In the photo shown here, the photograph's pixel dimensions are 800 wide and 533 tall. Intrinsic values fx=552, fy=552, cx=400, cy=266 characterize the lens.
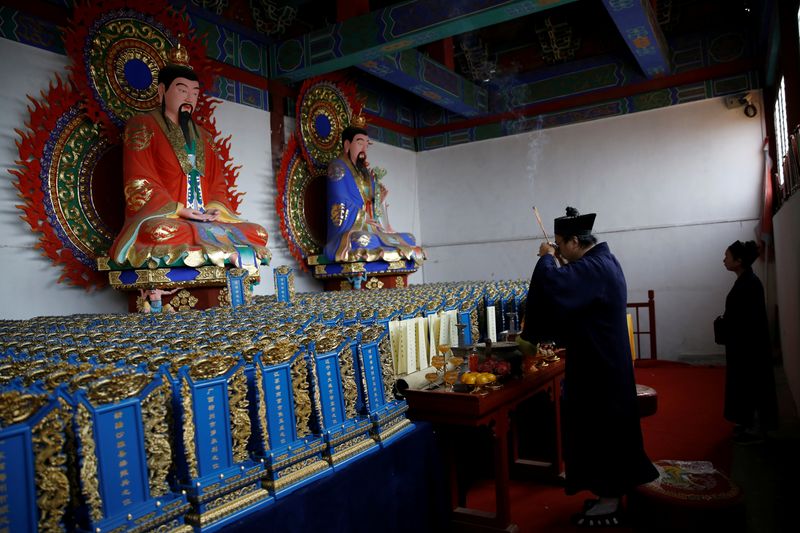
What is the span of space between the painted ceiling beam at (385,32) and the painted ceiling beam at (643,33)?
719mm

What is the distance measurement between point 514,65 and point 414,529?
782 cm

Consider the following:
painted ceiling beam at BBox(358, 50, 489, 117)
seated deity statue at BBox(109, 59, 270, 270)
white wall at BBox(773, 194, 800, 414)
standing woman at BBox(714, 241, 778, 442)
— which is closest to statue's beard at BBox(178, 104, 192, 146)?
seated deity statue at BBox(109, 59, 270, 270)

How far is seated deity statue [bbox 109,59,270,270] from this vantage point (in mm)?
4215

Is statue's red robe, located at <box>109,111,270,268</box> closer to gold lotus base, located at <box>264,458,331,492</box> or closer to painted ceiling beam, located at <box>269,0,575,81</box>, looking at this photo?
painted ceiling beam, located at <box>269,0,575,81</box>

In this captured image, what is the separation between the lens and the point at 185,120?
4.84 metres

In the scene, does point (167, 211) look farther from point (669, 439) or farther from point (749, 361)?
point (749, 361)

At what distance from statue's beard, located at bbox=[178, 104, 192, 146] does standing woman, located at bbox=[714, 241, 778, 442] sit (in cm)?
432

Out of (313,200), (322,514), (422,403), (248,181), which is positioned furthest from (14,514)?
(313,200)

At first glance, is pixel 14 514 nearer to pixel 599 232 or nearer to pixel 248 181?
pixel 248 181

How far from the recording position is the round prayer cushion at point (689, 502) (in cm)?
200

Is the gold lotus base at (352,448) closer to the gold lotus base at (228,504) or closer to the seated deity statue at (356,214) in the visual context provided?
the gold lotus base at (228,504)

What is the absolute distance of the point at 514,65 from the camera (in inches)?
330

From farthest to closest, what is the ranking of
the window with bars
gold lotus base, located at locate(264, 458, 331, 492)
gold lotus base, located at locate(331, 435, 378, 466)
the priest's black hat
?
the window with bars → the priest's black hat → gold lotus base, located at locate(331, 435, 378, 466) → gold lotus base, located at locate(264, 458, 331, 492)

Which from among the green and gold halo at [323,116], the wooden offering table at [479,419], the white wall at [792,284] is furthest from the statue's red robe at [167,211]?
the white wall at [792,284]
